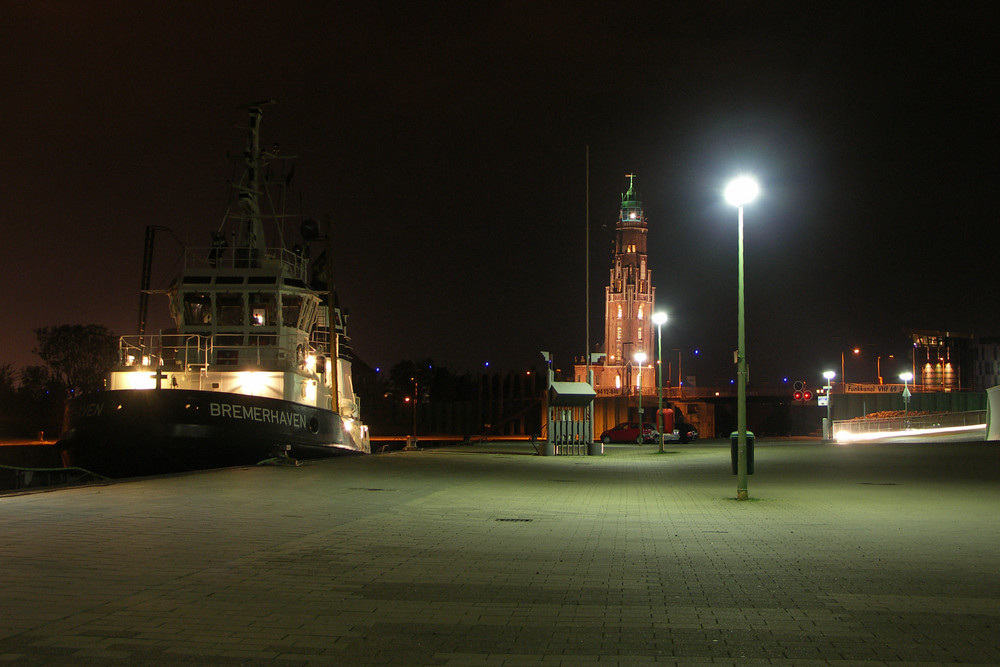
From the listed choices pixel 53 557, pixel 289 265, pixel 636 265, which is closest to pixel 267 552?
pixel 53 557

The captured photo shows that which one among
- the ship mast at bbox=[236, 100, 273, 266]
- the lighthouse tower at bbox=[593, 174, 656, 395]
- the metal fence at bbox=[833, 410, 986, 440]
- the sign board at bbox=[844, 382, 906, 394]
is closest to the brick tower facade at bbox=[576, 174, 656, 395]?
the lighthouse tower at bbox=[593, 174, 656, 395]

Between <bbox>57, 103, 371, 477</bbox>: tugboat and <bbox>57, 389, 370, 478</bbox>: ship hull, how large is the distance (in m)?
0.03

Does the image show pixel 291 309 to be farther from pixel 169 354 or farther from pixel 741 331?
pixel 741 331

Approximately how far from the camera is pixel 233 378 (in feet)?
86.2

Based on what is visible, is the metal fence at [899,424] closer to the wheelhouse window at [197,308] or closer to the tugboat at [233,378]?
the tugboat at [233,378]

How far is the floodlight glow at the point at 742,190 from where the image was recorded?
52.7 ft

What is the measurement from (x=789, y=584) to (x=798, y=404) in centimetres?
9185

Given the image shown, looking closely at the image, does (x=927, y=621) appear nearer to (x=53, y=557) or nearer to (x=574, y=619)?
(x=574, y=619)

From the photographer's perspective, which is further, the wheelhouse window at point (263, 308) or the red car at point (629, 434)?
the red car at point (629, 434)

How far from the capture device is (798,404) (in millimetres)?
94062

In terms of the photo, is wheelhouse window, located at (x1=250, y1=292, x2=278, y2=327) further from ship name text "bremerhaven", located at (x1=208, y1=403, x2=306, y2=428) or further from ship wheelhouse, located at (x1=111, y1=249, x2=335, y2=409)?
ship name text "bremerhaven", located at (x1=208, y1=403, x2=306, y2=428)

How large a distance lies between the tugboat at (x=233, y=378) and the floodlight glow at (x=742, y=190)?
13.2 metres

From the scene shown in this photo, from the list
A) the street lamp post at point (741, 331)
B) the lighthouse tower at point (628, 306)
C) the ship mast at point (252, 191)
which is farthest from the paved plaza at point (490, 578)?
the lighthouse tower at point (628, 306)

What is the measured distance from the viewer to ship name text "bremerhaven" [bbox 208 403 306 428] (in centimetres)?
2262
